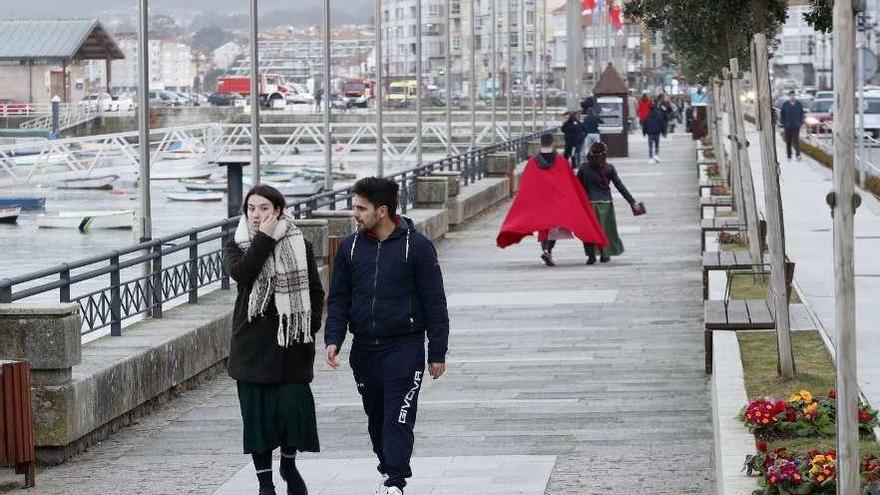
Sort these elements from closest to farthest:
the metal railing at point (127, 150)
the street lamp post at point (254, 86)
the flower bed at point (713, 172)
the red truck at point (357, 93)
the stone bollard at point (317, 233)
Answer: the stone bollard at point (317, 233)
the street lamp post at point (254, 86)
the flower bed at point (713, 172)
the metal railing at point (127, 150)
the red truck at point (357, 93)

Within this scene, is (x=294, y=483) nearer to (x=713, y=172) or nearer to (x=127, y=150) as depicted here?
(x=713, y=172)

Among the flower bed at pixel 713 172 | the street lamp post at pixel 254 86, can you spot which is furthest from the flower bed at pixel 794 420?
the flower bed at pixel 713 172

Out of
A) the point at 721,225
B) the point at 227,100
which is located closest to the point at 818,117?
the point at 721,225

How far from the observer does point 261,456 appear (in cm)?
991

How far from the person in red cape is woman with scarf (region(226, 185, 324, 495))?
14.7m

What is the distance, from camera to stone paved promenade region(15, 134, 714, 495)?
36.5ft

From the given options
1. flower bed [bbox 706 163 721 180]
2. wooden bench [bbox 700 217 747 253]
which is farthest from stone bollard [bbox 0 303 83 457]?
flower bed [bbox 706 163 721 180]

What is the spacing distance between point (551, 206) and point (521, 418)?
11.6 meters

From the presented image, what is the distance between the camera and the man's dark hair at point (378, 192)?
31.6 ft

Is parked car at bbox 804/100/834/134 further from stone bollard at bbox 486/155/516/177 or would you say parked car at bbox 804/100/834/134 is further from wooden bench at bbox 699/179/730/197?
wooden bench at bbox 699/179/730/197

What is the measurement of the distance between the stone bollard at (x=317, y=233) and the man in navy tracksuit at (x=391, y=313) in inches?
392

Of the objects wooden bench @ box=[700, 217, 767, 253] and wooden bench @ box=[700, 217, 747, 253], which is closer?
wooden bench @ box=[700, 217, 767, 253]

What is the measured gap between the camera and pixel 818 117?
7656cm

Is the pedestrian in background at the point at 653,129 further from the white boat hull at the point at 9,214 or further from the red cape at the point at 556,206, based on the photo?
the red cape at the point at 556,206
